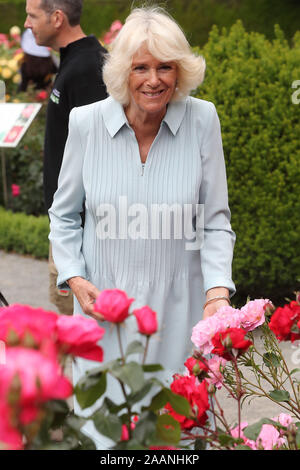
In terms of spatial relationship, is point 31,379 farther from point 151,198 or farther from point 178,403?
point 151,198

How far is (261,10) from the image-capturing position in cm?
1236

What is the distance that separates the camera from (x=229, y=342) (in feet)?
4.70

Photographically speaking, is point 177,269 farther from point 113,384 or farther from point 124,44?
point 124,44

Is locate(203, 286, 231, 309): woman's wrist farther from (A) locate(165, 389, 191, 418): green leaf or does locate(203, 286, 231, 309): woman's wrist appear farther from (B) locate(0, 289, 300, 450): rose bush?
(A) locate(165, 389, 191, 418): green leaf

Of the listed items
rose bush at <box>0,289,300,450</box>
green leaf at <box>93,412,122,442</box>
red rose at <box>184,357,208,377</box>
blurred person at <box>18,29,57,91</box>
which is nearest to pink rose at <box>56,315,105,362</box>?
rose bush at <box>0,289,300,450</box>

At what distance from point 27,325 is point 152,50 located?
4.34 feet

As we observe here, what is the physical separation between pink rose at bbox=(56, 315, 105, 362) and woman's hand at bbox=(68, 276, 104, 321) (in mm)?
1192

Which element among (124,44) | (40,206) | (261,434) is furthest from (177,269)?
(40,206)

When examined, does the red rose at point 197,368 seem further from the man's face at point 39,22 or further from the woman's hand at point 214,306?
the man's face at point 39,22

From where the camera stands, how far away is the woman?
226cm

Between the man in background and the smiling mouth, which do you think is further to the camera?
the man in background

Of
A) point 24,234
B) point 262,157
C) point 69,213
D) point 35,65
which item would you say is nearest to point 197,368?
point 69,213

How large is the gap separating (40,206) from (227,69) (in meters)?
3.90

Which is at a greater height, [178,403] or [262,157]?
[262,157]
